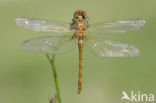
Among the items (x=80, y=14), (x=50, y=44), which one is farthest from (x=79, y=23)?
(x=50, y=44)

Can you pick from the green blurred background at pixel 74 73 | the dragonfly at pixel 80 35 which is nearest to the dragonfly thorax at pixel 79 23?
the dragonfly at pixel 80 35

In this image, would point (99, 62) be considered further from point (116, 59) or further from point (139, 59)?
point (139, 59)

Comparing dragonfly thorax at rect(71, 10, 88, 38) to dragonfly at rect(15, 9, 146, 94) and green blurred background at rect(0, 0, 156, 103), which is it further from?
green blurred background at rect(0, 0, 156, 103)

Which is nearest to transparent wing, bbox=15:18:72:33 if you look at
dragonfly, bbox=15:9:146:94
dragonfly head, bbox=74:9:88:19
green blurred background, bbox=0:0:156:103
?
dragonfly, bbox=15:9:146:94

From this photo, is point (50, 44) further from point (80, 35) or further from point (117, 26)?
point (117, 26)

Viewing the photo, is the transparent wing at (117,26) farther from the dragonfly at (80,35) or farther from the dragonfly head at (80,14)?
the dragonfly head at (80,14)

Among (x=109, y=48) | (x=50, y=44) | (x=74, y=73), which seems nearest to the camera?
(x=50, y=44)

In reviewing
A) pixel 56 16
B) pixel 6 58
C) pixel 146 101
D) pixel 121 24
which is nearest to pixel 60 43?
pixel 121 24
